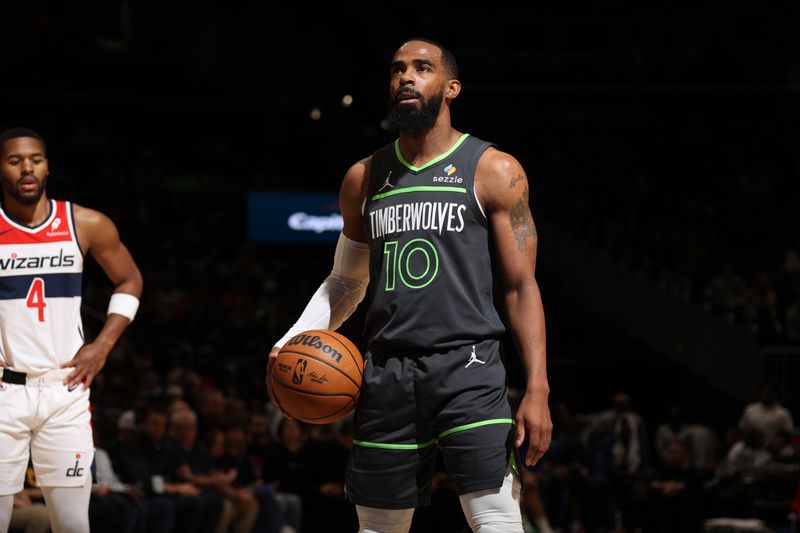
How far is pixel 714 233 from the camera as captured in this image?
19.8m

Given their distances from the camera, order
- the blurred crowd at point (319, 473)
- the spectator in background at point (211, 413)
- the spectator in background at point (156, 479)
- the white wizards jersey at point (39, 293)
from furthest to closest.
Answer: the spectator in background at point (211, 413) < the blurred crowd at point (319, 473) < the spectator in background at point (156, 479) < the white wizards jersey at point (39, 293)

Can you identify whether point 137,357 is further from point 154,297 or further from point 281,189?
point 281,189

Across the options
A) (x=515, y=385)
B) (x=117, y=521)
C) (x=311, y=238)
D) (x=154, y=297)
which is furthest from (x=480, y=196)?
(x=311, y=238)

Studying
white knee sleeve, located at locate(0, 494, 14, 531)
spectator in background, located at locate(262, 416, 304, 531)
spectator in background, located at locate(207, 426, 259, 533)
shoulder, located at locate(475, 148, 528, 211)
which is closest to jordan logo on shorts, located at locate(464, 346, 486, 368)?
shoulder, located at locate(475, 148, 528, 211)

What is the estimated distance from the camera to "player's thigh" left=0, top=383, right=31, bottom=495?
493 cm

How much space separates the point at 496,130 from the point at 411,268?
20.7 metres

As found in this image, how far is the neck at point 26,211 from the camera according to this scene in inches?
203

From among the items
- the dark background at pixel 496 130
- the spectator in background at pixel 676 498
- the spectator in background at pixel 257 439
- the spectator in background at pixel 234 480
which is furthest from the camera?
the dark background at pixel 496 130

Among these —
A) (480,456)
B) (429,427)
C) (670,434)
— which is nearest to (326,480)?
(670,434)

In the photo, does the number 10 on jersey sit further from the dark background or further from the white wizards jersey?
the dark background

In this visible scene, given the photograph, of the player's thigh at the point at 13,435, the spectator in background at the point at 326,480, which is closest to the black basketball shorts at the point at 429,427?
the player's thigh at the point at 13,435

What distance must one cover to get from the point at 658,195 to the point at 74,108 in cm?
1137

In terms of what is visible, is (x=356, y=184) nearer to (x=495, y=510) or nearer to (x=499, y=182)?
(x=499, y=182)

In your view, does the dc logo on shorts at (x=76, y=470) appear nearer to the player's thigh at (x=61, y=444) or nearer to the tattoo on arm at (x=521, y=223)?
the player's thigh at (x=61, y=444)
